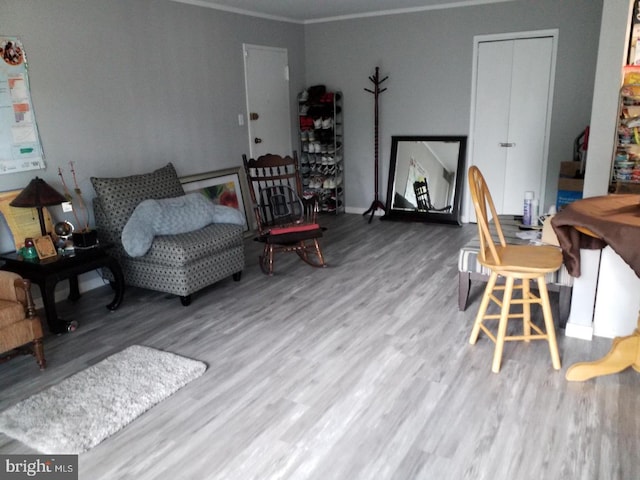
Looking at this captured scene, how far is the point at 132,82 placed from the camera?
4.27 metres

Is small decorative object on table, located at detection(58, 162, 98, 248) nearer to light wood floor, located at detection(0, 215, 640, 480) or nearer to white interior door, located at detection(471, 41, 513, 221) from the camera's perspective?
light wood floor, located at detection(0, 215, 640, 480)

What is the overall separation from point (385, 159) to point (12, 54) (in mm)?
4056

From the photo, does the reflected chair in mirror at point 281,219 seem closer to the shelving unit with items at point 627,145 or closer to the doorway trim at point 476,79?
the doorway trim at point 476,79

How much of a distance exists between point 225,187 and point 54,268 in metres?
2.34

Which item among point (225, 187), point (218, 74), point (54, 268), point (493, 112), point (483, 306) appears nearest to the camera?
point (483, 306)

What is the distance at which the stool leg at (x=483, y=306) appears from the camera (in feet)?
8.89

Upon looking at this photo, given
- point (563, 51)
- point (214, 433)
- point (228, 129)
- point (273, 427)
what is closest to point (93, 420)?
point (214, 433)

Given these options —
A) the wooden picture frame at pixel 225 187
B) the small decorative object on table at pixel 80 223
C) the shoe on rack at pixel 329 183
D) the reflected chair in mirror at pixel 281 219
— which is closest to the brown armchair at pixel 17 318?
the small decorative object on table at pixel 80 223

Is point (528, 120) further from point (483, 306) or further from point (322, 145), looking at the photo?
point (483, 306)

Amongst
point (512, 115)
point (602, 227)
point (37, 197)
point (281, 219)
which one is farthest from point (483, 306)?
point (512, 115)

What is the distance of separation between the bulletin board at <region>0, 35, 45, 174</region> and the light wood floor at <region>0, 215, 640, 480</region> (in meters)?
1.10

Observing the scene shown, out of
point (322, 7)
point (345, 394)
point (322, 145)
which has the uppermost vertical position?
point (322, 7)

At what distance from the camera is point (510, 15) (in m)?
5.21

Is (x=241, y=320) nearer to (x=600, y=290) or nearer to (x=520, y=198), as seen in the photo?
(x=600, y=290)
